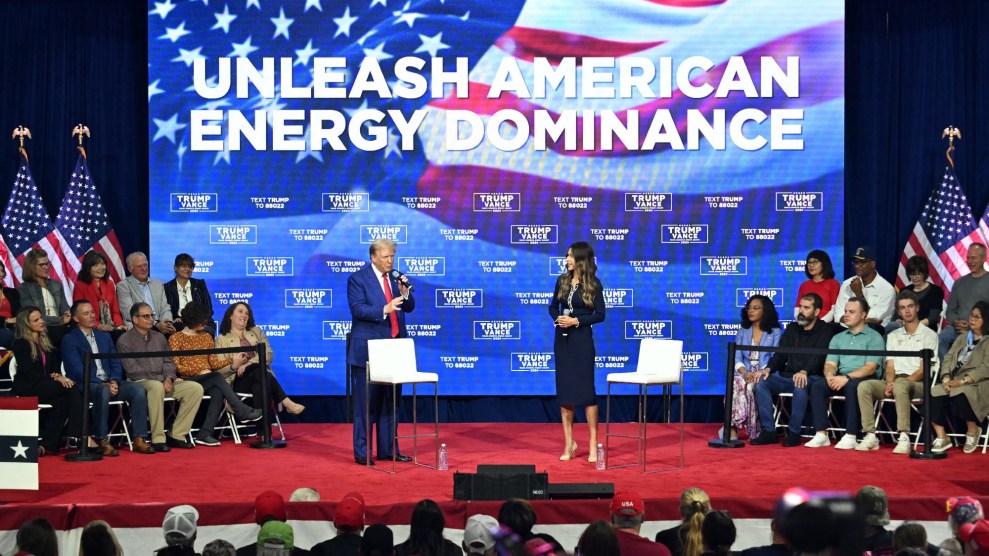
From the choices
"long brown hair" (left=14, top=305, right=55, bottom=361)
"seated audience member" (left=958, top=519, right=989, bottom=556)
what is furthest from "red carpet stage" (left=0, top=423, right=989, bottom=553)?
"seated audience member" (left=958, top=519, right=989, bottom=556)

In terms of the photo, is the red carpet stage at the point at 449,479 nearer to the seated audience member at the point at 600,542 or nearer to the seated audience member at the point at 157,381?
the seated audience member at the point at 157,381

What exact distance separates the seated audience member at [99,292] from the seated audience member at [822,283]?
19.0 ft

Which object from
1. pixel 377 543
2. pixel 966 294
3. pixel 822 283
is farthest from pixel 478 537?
pixel 966 294

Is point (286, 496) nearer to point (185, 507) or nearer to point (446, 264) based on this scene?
point (185, 507)

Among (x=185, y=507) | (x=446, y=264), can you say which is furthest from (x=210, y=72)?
(x=185, y=507)

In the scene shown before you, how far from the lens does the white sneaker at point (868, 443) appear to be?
28.9 feet

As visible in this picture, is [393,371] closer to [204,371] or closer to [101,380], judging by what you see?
[204,371]

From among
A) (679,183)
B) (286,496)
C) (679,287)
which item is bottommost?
(286,496)

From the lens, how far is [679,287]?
1038cm

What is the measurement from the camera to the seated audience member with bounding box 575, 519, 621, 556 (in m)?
3.61

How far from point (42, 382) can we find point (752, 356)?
5566 millimetres

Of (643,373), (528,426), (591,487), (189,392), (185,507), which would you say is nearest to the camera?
(185,507)

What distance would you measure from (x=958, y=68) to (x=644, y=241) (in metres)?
3.38

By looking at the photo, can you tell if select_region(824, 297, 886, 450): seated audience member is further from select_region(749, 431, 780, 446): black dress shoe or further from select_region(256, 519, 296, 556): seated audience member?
select_region(256, 519, 296, 556): seated audience member
